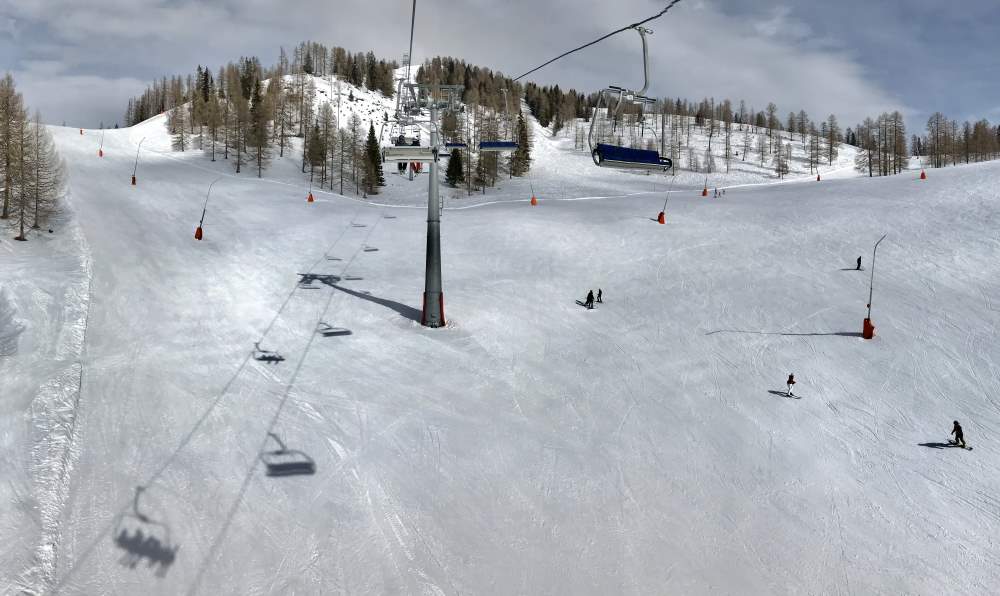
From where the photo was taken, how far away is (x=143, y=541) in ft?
23.5

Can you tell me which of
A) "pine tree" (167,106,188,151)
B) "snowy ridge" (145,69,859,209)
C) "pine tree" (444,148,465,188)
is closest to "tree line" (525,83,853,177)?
"snowy ridge" (145,69,859,209)

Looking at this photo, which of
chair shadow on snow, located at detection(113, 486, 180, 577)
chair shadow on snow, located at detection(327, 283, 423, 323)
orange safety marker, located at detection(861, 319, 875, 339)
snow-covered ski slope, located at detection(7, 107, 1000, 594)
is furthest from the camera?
chair shadow on snow, located at detection(327, 283, 423, 323)

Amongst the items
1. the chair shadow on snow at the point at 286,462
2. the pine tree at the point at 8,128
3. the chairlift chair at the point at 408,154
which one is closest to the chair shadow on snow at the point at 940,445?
the chair shadow on snow at the point at 286,462

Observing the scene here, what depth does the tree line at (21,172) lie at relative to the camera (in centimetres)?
2005

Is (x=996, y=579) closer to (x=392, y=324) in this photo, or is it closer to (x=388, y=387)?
(x=388, y=387)

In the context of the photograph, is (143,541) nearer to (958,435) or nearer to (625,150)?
(625,150)

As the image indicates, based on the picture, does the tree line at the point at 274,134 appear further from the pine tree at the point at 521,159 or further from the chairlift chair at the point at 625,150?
the chairlift chair at the point at 625,150

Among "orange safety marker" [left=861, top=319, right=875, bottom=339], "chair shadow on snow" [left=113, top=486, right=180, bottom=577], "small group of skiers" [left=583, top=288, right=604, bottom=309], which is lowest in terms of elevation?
"chair shadow on snow" [left=113, top=486, right=180, bottom=577]

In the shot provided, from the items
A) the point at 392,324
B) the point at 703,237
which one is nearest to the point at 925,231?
the point at 703,237

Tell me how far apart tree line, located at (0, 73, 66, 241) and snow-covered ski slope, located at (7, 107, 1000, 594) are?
163cm

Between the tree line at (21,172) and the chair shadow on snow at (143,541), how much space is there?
17561 millimetres

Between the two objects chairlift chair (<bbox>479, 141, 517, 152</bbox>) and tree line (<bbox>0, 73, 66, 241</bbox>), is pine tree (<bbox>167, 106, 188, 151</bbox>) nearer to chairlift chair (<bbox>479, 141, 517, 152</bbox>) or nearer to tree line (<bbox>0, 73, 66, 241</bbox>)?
tree line (<bbox>0, 73, 66, 241</bbox>)

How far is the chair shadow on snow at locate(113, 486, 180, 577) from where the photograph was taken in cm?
689

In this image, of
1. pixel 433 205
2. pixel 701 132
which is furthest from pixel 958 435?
pixel 701 132
